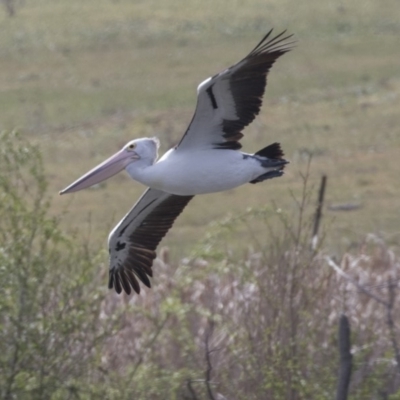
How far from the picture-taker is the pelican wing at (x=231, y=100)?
9.27 meters

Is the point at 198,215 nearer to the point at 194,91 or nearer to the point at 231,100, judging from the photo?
the point at 194,91

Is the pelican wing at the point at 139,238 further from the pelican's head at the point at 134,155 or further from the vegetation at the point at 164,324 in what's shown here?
the pelican's head at the point at 134,155

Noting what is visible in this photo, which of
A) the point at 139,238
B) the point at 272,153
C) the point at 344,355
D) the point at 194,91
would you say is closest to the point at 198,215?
the point at 194,91

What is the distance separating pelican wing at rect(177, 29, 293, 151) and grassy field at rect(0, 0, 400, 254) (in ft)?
27.5

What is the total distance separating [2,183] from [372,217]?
37.7 feet

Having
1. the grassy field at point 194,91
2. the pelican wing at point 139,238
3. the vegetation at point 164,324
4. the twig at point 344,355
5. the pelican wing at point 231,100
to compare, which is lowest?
the grassy field at point 194,91

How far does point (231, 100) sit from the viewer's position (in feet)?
31.4

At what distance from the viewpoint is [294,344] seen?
439 inches

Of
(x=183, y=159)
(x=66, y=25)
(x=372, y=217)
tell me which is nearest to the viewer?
(x=183, y=159)

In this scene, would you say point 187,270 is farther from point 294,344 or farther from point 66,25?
point 66,25

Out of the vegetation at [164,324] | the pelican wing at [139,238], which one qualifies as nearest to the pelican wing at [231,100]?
the pelican wing at [139,238]

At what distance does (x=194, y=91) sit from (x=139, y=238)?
62.2ft

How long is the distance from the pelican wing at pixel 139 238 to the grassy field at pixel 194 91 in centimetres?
726

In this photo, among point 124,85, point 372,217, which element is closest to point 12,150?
point 372,217
